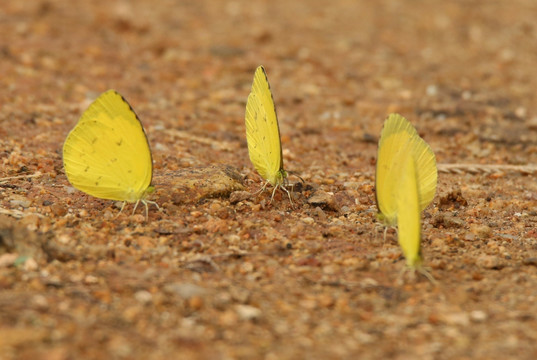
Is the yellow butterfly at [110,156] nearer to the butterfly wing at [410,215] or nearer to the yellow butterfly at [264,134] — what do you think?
the yellow butterfly at [264,134]

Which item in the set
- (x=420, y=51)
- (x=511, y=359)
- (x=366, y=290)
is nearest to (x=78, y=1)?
(x=420, y=51)

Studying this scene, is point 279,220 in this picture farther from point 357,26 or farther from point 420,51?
point 357,26

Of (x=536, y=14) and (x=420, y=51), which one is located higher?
(x=536, y=14)

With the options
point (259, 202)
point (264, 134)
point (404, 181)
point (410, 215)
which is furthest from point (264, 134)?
point (410, 215)

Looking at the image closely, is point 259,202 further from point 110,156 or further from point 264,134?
point 110,156

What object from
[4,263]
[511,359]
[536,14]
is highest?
[536,14]

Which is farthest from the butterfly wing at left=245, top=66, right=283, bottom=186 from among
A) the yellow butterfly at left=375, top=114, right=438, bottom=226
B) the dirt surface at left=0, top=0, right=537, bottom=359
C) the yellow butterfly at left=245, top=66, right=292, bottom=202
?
the yellow butterfly at left=375, top=114, right=438, bottom=226

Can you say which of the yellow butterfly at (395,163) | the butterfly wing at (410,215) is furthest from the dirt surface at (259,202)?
the yellow butterfly at (395,163)
